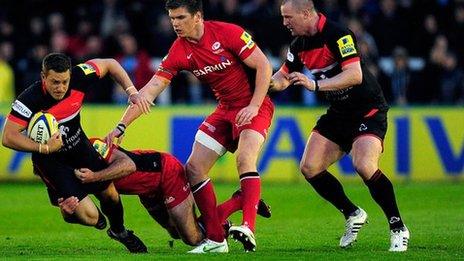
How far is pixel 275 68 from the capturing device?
895 inches

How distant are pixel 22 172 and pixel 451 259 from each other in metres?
11.6

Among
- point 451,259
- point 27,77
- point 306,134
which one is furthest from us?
point 27,77

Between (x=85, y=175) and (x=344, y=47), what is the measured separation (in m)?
2.85

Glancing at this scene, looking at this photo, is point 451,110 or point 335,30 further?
point 451,110

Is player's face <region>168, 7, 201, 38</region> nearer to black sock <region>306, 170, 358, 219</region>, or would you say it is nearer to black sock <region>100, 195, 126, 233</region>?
black sock <region>100, 195, 126, 233</region>

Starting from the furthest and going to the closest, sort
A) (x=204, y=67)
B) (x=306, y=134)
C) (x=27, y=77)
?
(x=27, y=77) → (x=306, y=134) → (x=204, y=67)

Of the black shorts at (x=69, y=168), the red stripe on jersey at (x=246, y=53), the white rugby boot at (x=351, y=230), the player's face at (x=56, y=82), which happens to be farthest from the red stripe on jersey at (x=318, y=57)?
the player's face at (x=56, y=82)

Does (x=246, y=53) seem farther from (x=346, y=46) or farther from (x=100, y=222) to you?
(x=100, y=222)

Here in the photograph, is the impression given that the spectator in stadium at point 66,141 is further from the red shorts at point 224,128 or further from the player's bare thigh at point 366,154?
the player's bare thigh at point 366,154

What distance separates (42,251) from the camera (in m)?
12.5

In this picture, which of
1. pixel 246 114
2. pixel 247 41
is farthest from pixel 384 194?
pixel 247 41

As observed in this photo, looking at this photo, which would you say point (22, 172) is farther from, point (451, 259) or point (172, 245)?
point (451, 259)

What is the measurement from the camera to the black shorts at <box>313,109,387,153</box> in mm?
12719

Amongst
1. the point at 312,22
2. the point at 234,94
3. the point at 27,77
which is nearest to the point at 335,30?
the point at 312,22
